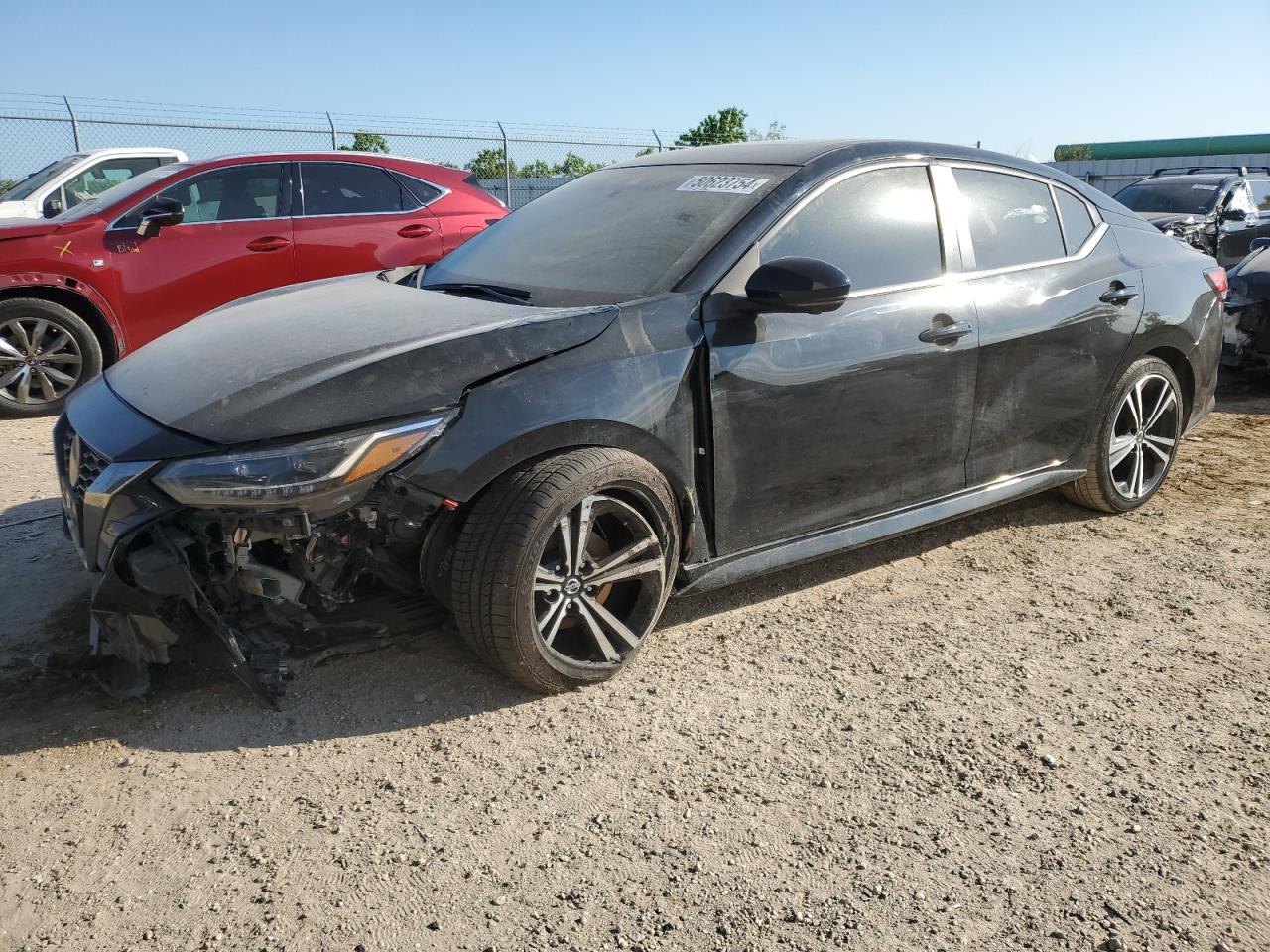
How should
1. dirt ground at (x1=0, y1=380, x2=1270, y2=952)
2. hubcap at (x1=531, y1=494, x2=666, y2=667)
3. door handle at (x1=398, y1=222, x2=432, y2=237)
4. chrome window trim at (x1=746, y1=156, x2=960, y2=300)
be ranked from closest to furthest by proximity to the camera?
dirt ground at (x1=0, y1=380, x2=1270, y2=952), hubcap at (x1=531, y1=494, x2=666, y2=667), chrome window trim at (x1=746, y1=156, x2=960, y2=300), door handle at (x1=398, y1=222, x2=432, y2=237)

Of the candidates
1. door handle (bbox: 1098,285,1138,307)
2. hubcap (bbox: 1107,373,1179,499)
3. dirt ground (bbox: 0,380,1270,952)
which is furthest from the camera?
hubcap (bbox: 1107,373,1179,499)

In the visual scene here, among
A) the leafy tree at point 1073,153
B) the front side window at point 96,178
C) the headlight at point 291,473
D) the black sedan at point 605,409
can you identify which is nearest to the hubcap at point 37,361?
the black sedan at point 605,409

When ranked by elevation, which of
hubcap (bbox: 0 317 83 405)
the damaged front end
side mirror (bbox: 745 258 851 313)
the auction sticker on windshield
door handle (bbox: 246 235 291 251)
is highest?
the auction sticker on windshield

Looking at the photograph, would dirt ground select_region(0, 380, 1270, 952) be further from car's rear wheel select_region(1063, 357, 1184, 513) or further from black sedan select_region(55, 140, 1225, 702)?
car's rear wheel select_region(1063, 357, 1184, 513)

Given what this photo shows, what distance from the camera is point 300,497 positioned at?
2.78 meters

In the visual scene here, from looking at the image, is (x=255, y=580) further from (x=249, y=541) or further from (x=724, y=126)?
(x=724, y=126)

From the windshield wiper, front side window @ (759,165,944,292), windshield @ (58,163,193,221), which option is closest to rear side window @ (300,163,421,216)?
windshield @ (58,163,193,221)

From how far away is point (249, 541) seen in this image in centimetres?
283

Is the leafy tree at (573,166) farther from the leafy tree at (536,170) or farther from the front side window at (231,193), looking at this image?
the front side window at (231,193)

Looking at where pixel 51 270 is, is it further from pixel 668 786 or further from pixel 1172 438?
pixel 1172 438

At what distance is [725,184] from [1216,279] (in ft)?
9.61

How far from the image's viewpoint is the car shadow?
3016 mm

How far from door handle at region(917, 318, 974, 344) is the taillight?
197 cm

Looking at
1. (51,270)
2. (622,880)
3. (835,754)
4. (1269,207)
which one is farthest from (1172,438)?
(1269,207)
